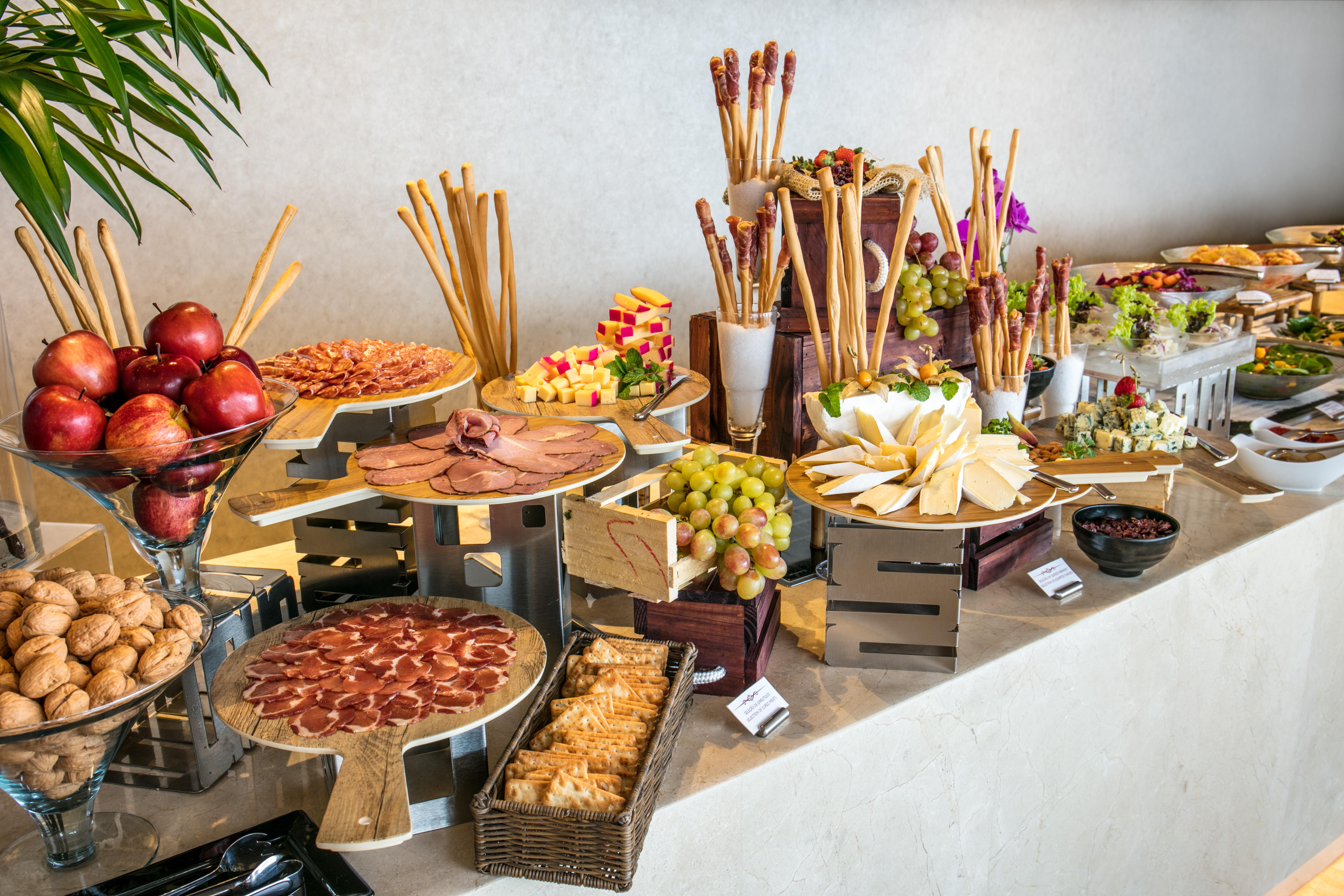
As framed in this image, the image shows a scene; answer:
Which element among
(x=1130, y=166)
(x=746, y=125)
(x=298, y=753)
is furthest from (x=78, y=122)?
(x=1130, y=166)

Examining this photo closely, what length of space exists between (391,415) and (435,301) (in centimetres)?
166

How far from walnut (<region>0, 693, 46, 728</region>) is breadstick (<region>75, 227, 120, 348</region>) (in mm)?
562

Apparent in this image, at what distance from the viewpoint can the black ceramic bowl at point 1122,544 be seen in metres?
1.81

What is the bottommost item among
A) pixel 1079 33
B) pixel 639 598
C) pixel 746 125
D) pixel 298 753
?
pixel 298 753

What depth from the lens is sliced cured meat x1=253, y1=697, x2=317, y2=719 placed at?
1.12m

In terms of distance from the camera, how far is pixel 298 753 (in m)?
1.38

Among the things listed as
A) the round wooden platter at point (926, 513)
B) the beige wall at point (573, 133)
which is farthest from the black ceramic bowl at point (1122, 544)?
the beige wall at point (573, 133)

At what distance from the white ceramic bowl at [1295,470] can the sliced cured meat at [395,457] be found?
1904 mm

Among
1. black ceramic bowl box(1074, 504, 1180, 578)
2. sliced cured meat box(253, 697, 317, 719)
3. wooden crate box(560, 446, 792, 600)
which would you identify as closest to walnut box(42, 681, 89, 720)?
sliced cured meat box(253, 697, 317, 719)

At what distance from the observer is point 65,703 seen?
3.02ft

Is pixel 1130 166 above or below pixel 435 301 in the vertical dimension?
above

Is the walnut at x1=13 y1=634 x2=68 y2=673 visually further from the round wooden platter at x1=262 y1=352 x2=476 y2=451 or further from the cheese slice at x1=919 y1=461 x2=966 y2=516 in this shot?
the cheese slice at x1=919 y1=461 x2=966 y2=516

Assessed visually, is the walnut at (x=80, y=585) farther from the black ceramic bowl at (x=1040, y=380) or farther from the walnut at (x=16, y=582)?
the black ceramic bowl at (x=1040, y=380)

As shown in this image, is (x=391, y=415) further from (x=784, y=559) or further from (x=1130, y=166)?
(x=1130, y=166)
